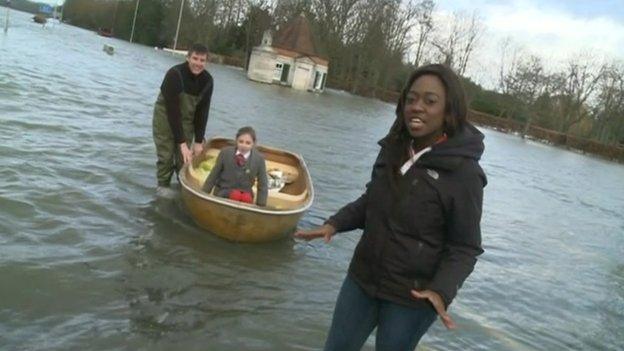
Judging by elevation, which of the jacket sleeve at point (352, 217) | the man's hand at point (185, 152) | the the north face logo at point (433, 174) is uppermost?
the the north face logo at point (433, 174)

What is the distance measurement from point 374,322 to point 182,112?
5.52m

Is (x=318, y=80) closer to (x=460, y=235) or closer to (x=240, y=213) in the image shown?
(x=240, y=213)

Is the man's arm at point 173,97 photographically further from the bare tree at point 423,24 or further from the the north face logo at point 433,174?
the bare tree at point 423,24

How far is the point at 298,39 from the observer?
56812mm

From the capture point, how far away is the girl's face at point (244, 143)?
24.2 feet

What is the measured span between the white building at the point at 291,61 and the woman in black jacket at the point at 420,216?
167 feet

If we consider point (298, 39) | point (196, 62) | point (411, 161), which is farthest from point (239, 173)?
point (298, 39)

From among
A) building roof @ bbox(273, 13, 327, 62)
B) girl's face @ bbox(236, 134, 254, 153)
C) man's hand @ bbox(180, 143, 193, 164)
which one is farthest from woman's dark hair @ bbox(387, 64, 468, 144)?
building roof @ bbox(273, 13, 327, 62)

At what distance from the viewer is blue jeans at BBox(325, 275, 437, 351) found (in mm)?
2850

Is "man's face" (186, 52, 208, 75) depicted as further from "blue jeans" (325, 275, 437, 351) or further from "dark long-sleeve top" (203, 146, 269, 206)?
"blue jeans" (325, 275, 437, 351)

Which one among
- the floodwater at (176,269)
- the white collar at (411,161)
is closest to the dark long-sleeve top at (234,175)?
the floodwater at (176,269)

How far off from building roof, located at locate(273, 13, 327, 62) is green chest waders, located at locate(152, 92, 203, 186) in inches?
1919

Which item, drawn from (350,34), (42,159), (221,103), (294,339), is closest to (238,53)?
(350,34)

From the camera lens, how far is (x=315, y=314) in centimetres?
596
